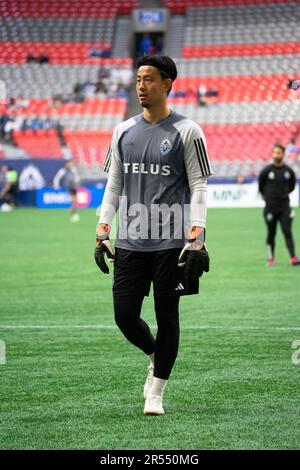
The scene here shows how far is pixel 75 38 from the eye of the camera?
46.3m

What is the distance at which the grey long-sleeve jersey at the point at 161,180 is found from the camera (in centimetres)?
586

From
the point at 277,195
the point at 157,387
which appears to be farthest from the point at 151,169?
the point at 277,195

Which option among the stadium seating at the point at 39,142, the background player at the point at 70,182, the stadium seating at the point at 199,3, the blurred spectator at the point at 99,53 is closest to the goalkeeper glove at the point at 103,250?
the background player at the point at 70,182

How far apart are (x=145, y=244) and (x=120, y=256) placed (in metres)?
0.20

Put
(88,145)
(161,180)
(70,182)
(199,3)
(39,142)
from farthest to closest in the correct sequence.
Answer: (199,3) < (88,145) < (39,142) < (70,182) < (161,180)

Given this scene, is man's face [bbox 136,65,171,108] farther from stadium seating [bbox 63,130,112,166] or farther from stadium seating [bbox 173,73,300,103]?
stadium seating [bbox 173,73,300,103]

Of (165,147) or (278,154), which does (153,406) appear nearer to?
(165,147)

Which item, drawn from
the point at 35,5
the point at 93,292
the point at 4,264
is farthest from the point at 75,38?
the point at 93,292

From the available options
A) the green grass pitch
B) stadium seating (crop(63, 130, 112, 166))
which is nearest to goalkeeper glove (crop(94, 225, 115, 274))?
the green grass pitch

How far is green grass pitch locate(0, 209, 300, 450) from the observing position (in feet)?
17.6

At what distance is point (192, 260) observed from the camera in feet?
19.0

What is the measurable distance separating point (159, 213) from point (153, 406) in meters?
1.18

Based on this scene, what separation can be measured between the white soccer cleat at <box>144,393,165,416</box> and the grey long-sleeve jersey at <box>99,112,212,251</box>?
92 cm

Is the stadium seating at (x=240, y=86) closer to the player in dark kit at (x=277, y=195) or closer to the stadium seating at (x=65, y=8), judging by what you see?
the stadium seating at (x=65, y=8)
